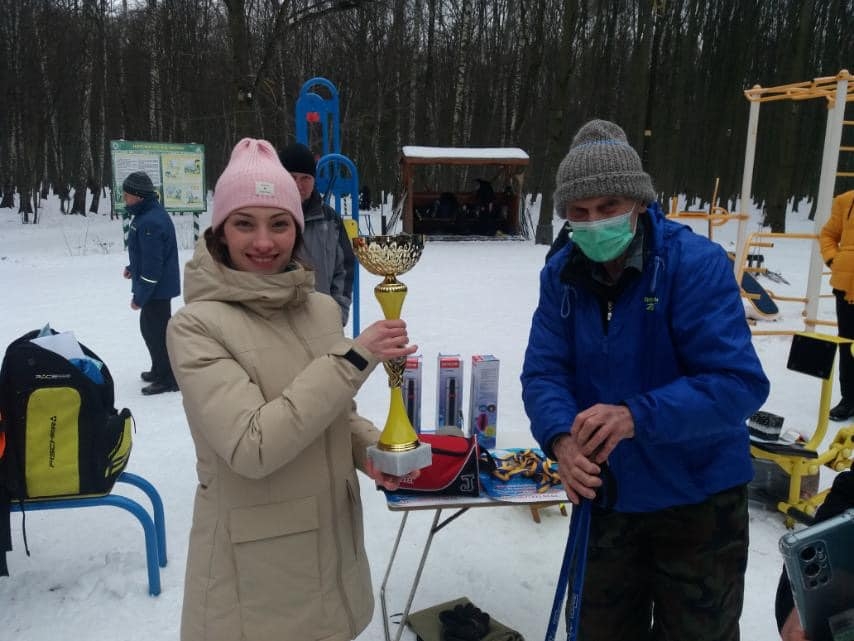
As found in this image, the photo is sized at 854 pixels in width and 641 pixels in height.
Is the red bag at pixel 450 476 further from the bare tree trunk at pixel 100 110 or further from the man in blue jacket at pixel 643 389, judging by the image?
the bare tree trunk at pixel 100 110

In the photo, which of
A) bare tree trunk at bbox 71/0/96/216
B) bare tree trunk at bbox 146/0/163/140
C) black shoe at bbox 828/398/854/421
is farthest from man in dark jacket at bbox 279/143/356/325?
bare tree trunk at bbox 146/0/163/140

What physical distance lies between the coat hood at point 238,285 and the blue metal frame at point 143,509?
1.67 m

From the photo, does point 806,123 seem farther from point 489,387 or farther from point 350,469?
point 350,469

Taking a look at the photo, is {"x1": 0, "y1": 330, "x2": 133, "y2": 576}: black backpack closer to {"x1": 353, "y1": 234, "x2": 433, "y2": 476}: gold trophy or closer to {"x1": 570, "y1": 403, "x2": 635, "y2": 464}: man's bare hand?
{"x1": 353, "y1": 234, "x2": 433, "y2": 476}: gold trophy

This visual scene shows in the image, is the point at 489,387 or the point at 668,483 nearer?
the point at 668,483

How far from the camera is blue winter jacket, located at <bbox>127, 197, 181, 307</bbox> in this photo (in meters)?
5.38

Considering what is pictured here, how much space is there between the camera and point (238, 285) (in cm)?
153

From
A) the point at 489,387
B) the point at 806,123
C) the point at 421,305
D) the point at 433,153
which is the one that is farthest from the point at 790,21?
the point at 489,387

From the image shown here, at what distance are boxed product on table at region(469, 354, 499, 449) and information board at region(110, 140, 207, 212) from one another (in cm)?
1234

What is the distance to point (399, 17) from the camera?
2600cm

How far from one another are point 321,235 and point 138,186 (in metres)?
2.41

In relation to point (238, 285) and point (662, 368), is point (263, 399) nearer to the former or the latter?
point (238, 285)

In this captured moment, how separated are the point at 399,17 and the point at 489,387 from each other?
2588 centimetres

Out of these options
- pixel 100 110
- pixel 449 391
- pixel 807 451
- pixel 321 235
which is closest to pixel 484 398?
pixel 449 391
